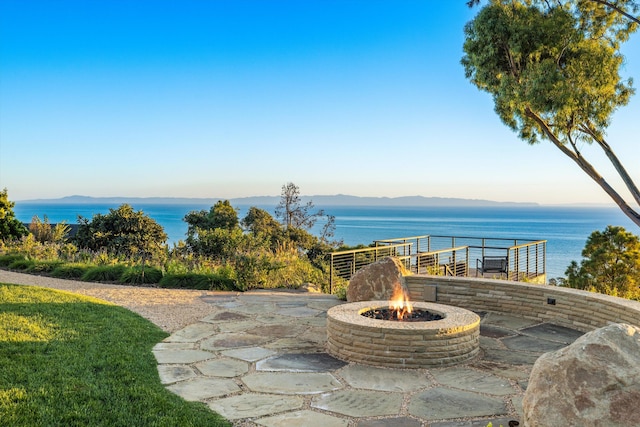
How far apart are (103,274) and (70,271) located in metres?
1.11

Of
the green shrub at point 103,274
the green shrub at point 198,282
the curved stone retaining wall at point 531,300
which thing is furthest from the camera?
the green shrub at point 103,274

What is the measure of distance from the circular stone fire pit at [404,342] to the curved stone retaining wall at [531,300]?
1.99m

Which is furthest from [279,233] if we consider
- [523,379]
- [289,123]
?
[523,379]

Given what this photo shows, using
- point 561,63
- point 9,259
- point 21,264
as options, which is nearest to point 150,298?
point 21,264

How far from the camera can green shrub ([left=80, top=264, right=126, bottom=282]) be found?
465 inches

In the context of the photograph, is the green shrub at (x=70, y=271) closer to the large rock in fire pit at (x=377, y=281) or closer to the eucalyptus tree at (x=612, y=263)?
the large rock in fire pit at (x=377, y=281)

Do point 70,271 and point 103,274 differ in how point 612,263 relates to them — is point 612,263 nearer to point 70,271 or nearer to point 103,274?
point 103,274

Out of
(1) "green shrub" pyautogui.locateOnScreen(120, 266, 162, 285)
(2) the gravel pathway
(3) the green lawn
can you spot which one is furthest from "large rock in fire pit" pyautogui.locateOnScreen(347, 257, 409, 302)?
(1) "green shrub" pyautogui.locateOnScreen(120, 266, 162, 285)

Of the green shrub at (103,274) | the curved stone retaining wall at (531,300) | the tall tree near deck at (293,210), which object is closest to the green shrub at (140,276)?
the green shrub at (103,274)

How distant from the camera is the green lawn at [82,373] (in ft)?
11.7

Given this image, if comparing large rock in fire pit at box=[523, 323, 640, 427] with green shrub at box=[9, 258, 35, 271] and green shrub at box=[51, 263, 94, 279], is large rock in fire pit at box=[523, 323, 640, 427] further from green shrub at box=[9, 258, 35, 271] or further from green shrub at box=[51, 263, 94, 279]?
green shrub at box=[9, 258, 35, 271]

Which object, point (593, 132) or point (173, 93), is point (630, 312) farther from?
point (173, 93)

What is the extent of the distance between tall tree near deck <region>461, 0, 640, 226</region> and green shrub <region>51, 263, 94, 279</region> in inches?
423

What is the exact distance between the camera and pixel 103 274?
11.9m
